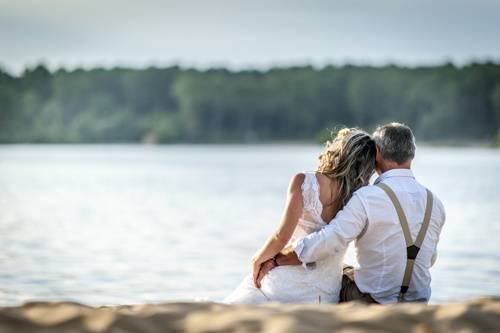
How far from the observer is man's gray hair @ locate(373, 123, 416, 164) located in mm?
4102

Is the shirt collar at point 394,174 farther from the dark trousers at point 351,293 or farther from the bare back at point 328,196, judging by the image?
the dark trousers at point 351,293

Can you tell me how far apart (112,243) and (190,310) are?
10.2 meters

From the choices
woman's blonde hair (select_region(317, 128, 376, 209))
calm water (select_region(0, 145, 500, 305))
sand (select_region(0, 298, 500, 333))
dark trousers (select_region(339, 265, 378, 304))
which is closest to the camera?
sand (select_region(0, 298, 500, 333))

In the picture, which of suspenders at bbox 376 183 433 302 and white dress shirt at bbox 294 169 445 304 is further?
suspenders at bbox 376 183 433 302

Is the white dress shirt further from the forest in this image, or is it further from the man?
the forest

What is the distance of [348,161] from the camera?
4.09 metres

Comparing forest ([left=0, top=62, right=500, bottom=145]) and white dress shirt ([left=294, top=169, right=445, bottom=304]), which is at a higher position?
forest ([left=0, top=62, right=500, bottom=145])

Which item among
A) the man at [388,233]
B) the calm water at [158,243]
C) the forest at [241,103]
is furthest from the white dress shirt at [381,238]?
the forest at [241,103]

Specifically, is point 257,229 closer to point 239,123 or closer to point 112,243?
point 112,243

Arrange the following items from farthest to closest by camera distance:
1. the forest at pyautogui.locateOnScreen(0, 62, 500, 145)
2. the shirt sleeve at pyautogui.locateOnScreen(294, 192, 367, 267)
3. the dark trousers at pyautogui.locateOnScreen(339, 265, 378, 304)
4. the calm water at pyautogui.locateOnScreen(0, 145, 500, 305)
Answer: the forest at pyautogui.locateOnScreen(0, 62, 500, 145)
the calm water at pyautogui.locateOnScreen(0, 145, 500, 305)
the dark trousers at pyautogui.locateOnScreen(339, 265, 378, 304)
the shirt sleeve at pyautogui.locateOnScreen(294, 192, 367, 267)

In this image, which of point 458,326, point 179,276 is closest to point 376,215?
point 458,326

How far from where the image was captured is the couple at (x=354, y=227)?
4.05m

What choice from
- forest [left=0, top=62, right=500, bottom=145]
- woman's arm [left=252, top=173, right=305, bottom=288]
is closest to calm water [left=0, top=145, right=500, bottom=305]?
woman's arm [left=252, top=173, right=305, bottom=288]

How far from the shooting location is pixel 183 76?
126 meters
